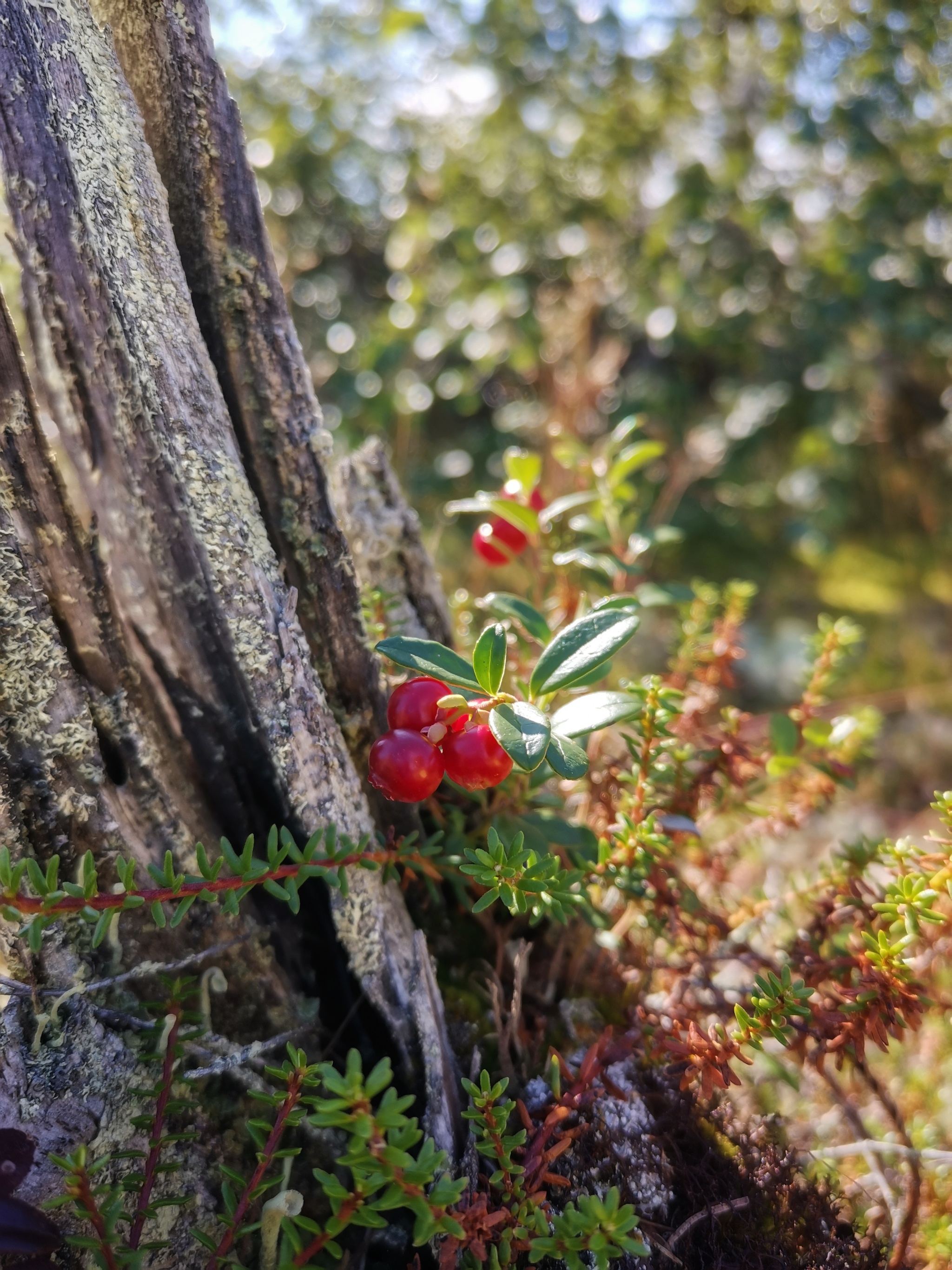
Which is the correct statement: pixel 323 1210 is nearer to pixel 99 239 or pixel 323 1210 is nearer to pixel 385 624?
pixel 385 624

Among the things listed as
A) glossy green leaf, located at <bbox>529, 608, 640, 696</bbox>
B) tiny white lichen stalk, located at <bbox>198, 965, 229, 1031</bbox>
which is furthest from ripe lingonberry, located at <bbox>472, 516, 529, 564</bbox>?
tiny white lichen stalk, located at <bbox>198, 965, 229, 1031</bbox>

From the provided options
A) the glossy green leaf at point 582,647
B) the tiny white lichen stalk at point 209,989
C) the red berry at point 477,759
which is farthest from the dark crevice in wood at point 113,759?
the glossy green leaf at point 582,647

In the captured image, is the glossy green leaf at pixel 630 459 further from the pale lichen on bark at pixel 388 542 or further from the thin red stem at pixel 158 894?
the thin red stem at pixel 158 894

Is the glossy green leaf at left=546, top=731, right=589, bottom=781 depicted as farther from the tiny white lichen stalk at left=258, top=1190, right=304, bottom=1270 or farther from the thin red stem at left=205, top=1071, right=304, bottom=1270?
the tiny white lichen stalk at left=258, top=1190, right=304, bottom=1270

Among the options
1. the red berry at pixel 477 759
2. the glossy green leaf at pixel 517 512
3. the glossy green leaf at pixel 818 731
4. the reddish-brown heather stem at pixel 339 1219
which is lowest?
the reddish-brown heather stem at pixel 339 1219

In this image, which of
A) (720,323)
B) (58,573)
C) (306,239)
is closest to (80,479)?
(58,573)

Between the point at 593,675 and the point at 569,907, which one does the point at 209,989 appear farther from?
the point at 593,675

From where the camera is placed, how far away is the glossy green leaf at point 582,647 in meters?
0.95

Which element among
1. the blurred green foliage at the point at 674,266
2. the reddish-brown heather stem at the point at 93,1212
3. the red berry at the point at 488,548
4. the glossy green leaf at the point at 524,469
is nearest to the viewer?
the reddish-brown heather stem at the point at 93,1212

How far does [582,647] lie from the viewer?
98cm

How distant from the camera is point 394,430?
3.91 m

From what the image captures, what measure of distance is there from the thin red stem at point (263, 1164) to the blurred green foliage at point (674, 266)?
8.06 feet

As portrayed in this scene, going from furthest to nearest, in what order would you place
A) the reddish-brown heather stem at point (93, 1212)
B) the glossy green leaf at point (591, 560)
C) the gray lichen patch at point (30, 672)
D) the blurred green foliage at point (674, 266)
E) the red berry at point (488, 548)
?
the blurred green foliage at point (674, 266)
the red berry at point (488, 548)
the glossy green leaf at point (591, 560)
the gray lichen patch at point (30, 672)
the reddish-brown heather stem at point (93, 1212)

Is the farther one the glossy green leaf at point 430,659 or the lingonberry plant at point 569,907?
the glossy green leaf at point 430,659
